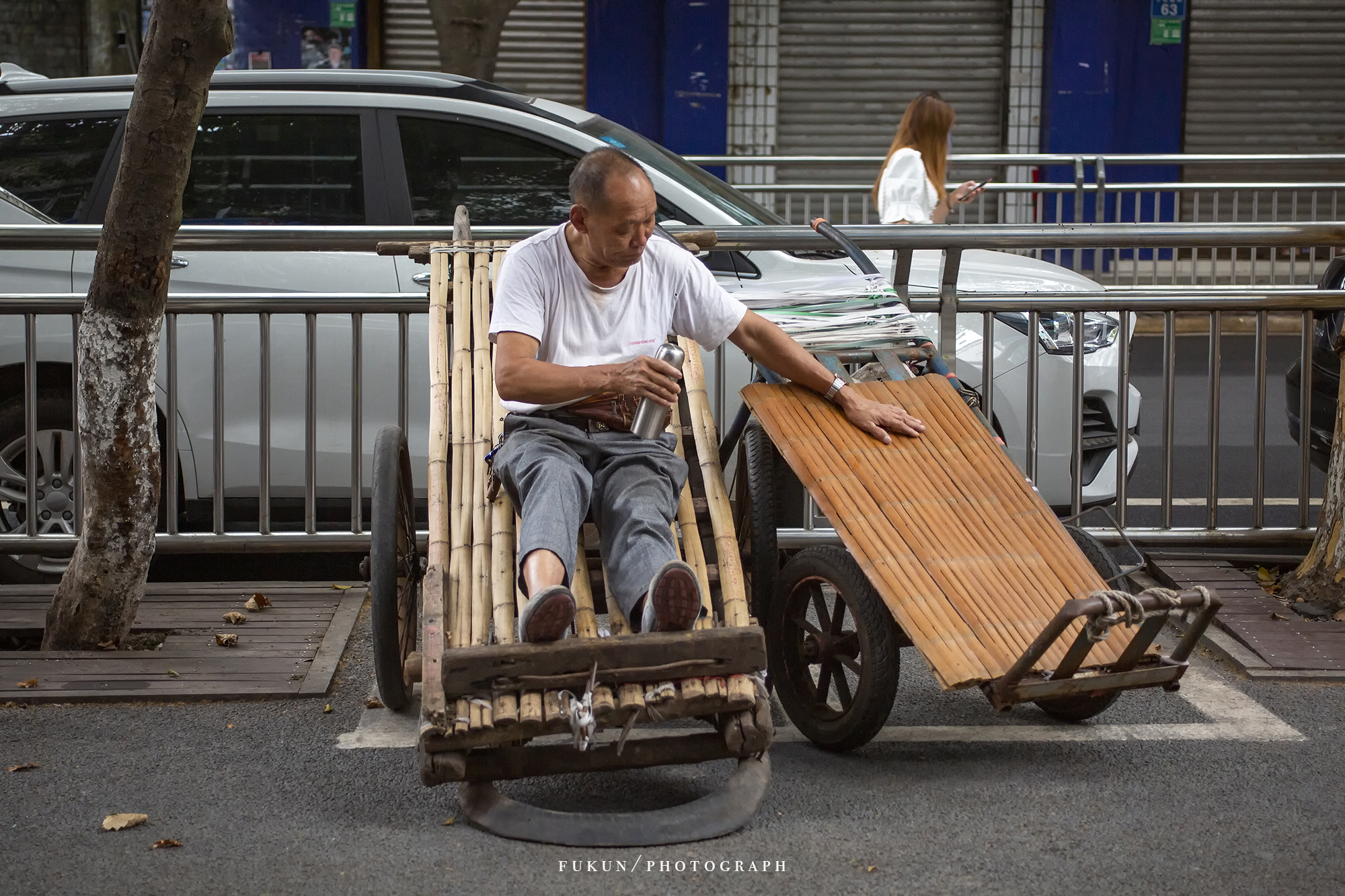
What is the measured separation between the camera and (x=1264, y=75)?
15250 mm

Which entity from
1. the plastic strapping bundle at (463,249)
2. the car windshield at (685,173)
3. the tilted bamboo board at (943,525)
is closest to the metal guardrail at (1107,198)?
the car windshield at (685,173)

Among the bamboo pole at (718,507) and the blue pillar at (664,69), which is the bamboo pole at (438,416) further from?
the blue pillar at (664,69)

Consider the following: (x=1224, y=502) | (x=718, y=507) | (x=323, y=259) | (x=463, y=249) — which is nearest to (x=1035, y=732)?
(x=718, y=507)

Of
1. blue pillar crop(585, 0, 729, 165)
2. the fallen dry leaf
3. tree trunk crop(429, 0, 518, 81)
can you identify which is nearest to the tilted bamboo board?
the fallen dry leaf

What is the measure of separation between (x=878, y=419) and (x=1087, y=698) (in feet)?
3.07

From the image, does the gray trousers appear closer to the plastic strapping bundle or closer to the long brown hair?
the plastic strapping bundle

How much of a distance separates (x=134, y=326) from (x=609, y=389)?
5.56ft

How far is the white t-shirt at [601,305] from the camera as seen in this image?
3811mm

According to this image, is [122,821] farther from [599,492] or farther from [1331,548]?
[1331,548]

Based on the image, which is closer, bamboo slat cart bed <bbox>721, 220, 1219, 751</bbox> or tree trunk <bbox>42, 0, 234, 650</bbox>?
bamboo slat cart bed <bbox>721, 220, 1219, 751</bbox>

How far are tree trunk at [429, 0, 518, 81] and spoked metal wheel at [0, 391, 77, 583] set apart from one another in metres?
6.22

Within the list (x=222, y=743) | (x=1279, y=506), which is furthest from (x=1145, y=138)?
(x=222, y=743)

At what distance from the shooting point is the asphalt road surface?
123 inches

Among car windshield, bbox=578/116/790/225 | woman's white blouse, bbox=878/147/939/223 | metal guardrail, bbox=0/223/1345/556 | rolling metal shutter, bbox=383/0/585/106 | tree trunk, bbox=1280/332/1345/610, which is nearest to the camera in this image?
tree trunk, bbox=1280/332/1345/610
